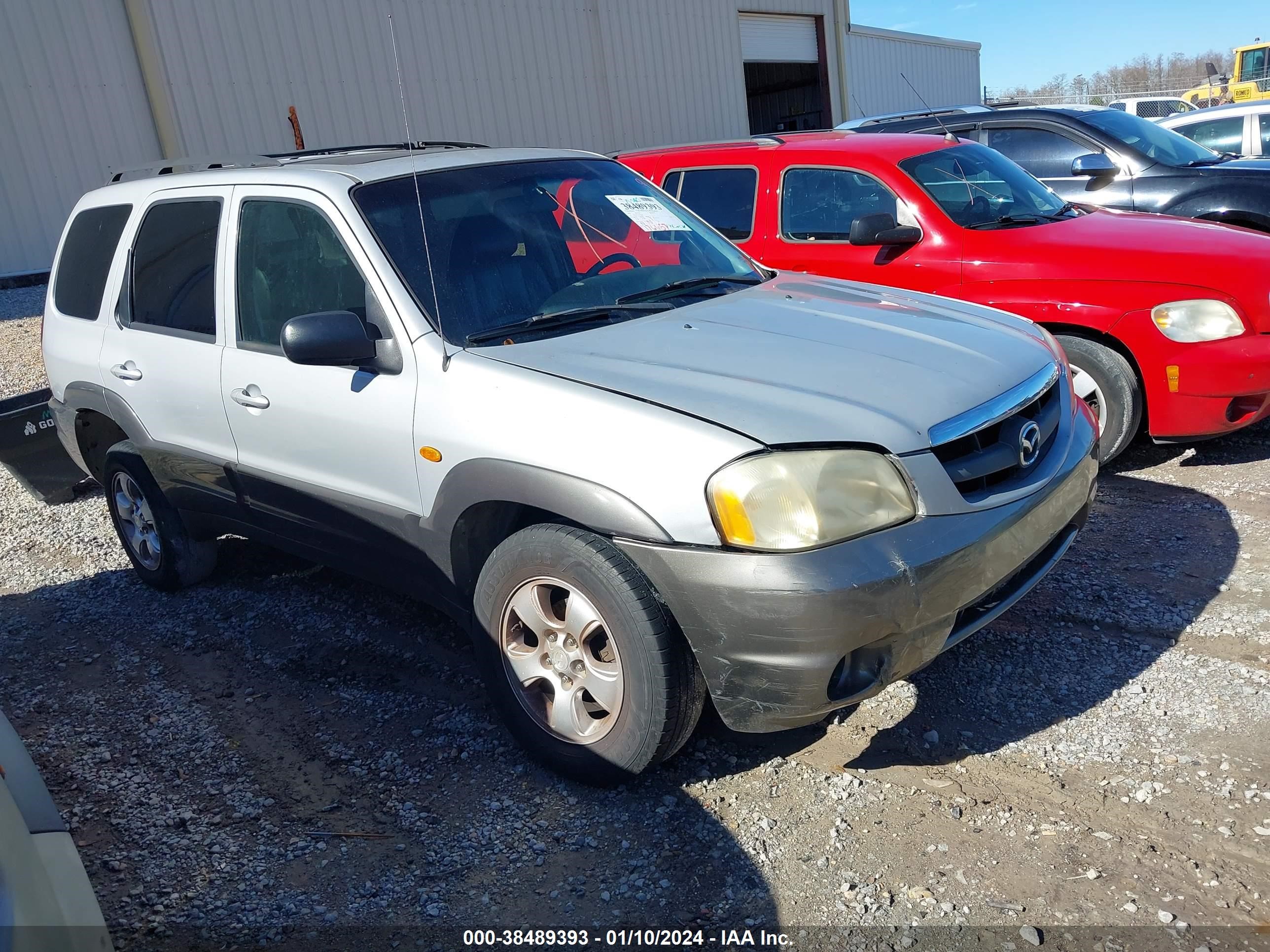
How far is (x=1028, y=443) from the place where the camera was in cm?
298

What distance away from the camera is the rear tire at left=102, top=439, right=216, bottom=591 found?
4.63m

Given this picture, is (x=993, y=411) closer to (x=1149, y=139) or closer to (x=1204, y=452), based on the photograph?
(x=1204, y=452)

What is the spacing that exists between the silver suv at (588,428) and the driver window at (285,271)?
1 cm

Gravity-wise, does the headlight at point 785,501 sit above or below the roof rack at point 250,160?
below

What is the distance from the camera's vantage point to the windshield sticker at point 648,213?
13.1 ft

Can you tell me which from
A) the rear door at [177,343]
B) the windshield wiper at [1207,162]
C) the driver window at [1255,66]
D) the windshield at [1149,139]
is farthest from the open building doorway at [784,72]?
the rear door at [177,343]

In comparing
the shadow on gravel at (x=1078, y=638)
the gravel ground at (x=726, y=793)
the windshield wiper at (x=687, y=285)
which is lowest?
the shadow on gravel at (x=1078, y=638)

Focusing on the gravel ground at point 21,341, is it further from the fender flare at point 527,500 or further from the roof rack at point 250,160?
the fender flare at point 527,500

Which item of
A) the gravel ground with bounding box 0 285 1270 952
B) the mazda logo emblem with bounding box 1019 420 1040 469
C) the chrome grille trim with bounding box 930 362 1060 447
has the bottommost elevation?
the gravel ground with bounding box 0 285 1270 952

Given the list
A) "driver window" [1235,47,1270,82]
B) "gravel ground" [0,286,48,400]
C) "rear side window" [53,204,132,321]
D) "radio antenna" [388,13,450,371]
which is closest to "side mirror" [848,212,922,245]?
"radio antenna" [388,13,450,371]

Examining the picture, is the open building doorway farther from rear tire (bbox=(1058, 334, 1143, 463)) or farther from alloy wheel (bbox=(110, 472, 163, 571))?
alloy wheel (bbox=(110, 472, 163, 571))

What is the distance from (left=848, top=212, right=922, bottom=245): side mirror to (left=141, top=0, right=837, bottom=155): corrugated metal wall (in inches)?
393

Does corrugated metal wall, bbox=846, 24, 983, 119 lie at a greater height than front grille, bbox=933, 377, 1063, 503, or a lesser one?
greater

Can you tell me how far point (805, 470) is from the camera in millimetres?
2545
